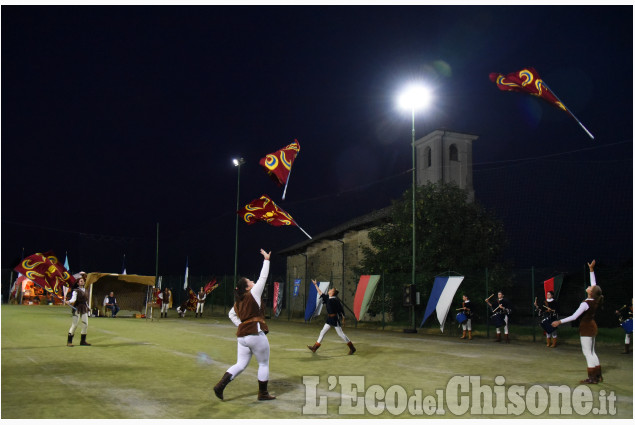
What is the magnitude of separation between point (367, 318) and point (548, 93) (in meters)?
26.3

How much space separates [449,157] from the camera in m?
46.1

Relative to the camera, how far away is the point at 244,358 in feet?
27.8

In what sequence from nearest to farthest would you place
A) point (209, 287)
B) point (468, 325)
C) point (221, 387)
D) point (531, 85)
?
point (221, 387)
point (531, 85)
point (468, 325)
point (209, 287)

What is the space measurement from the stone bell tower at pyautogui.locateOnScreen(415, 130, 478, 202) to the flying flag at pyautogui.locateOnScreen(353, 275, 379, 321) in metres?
18.7

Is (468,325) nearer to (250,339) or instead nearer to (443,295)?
(443,295)

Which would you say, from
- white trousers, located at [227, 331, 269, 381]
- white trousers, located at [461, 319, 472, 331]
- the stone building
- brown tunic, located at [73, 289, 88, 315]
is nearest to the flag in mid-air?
brown tunic, located at [73, 289, 88, 315]

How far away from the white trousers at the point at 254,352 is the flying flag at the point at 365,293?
63.3ft

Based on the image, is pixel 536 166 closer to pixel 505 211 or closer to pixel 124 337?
pixel 505 211

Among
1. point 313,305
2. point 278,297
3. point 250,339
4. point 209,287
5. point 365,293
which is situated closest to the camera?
point 250,339

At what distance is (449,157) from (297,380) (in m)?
38.0

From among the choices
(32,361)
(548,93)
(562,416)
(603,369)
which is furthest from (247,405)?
(548,93)

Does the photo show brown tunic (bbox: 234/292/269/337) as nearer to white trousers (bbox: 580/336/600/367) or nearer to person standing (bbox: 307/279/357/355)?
white trousers (bbox: 580/336/600/367)

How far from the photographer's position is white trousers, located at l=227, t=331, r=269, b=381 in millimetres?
8383

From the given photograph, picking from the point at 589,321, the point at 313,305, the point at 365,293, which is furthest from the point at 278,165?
the point at 313,305
